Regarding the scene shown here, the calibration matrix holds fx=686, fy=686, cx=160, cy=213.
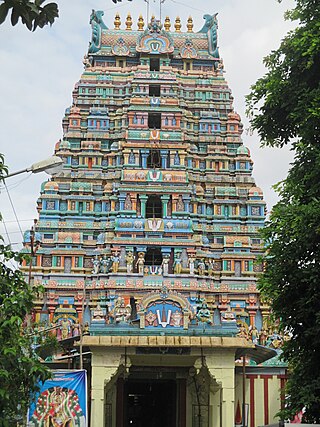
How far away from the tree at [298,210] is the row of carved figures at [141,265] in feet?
57.6

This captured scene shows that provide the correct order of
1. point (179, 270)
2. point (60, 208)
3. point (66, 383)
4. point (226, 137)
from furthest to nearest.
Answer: point (226, 137) < point (60, 208) < point (179, 270) < point (66, 383)

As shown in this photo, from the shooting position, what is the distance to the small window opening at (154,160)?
114 feet

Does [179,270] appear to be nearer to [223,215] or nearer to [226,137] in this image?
[223,215]

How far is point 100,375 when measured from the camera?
860 inches

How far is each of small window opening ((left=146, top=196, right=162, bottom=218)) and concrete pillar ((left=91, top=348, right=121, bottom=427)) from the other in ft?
41.9

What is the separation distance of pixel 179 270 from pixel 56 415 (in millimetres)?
16003

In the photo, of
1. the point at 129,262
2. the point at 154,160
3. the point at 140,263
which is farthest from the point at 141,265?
the point at 154,160

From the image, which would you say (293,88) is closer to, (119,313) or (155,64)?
(119,313)

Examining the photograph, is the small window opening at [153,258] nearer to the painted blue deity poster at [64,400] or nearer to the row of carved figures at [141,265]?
the row of carved figures at [141,265]

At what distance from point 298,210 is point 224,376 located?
36.3 feet

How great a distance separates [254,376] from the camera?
2750 cm

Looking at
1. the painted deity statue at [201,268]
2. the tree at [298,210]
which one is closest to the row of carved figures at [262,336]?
the painted deity statue at [201,268]

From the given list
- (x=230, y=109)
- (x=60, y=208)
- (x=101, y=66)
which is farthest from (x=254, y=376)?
(x=101, y=66)

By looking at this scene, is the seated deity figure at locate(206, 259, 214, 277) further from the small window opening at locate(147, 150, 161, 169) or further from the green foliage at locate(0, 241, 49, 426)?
the green foliage at locate(0, 241, 49, 426)
